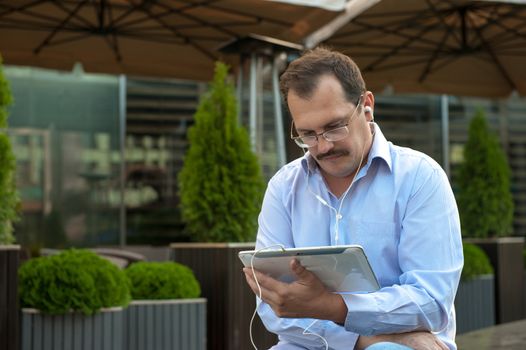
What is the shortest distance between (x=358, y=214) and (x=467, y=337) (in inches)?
171

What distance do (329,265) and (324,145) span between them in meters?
0.41

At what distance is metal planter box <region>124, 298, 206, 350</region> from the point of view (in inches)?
221

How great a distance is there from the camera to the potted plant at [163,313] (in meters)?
5.63

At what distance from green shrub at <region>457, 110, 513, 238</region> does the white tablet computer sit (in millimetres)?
8106

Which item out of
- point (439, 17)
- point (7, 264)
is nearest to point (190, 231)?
point (7, 264)

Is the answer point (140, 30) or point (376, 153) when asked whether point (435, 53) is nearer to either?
point (140, 30)

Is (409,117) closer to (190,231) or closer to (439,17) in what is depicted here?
(439,17)

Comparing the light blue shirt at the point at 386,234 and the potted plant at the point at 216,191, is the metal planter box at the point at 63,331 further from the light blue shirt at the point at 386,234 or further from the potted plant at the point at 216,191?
the light blue shirt at the point at 386,234

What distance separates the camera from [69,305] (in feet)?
16.4

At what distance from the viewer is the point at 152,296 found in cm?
575

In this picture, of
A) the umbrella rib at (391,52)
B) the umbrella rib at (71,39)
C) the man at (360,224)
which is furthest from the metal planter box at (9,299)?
the umbrella rib at (391,52)

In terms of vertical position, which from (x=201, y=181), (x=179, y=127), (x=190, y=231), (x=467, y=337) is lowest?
(x=467, y=337)

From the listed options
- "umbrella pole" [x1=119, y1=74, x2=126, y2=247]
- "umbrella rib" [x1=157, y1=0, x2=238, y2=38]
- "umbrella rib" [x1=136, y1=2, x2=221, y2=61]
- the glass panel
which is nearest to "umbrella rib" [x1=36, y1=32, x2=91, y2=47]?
"umbrella rib" [x1=136, y1=2, x2=221, y2=61]

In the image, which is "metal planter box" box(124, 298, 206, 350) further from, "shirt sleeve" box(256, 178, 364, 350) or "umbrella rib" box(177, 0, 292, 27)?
"umbrella rib" box(177, 0, 292, 27)
